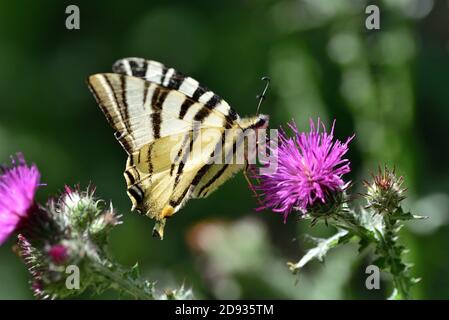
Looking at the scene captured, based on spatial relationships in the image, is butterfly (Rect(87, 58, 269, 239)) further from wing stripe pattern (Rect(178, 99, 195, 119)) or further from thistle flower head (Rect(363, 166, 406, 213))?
thistle flower head (Rect(363, 166, 406, 213))

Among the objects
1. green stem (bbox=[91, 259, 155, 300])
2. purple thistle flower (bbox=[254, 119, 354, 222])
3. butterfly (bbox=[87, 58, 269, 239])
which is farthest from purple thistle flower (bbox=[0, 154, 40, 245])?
purple thistle flower (bbox=[254, 119, 354, 222])

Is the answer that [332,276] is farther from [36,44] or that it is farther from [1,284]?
[36,44]

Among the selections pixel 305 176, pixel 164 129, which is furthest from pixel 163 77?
pixel 305 176

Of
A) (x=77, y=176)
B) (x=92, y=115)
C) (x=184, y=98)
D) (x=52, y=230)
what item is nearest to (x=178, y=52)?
(x=92, y=115)

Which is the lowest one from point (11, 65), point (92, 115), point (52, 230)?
point (52, 230)

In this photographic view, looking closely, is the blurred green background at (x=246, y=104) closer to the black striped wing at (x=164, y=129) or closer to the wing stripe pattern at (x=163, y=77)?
the black striped wing at (x=164, y=129)

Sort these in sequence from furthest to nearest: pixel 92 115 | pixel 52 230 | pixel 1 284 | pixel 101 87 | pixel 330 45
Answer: pixel 92 115 < pixel 1 284 < pixel 330 45 < pixel 101 87 < pixel 52 230
